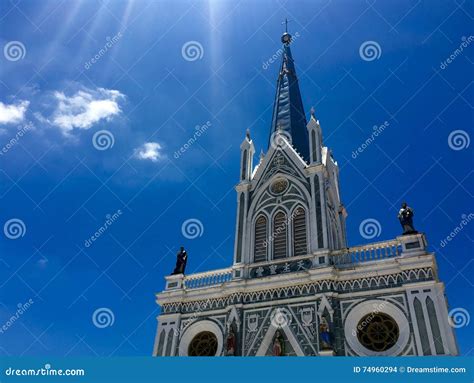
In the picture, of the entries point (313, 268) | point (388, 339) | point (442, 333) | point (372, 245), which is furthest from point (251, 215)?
point (442, 333)

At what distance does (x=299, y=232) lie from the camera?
875 inches

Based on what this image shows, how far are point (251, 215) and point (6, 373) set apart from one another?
1554cm

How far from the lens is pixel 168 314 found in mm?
22281

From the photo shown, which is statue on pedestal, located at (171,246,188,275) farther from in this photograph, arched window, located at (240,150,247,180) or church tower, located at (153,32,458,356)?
arched window, located at (240,150,247,180)

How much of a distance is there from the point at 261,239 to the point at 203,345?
6.42 m

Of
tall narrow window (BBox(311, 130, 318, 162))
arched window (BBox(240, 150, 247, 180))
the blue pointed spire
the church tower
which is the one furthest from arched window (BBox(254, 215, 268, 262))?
the blue pointed spire

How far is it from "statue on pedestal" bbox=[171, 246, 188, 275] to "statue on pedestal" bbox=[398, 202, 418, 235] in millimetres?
12025

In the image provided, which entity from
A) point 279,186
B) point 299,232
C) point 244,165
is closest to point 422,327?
point 299,232

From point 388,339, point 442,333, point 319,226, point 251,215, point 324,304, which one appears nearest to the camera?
point 442,333

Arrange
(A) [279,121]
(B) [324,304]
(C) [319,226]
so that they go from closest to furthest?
(B) [324,304]
(C) [319,226]
(A) [279,121]

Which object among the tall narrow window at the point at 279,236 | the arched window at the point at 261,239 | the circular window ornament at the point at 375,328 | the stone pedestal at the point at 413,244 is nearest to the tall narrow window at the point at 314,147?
the tall narrow window at the point at 279,236

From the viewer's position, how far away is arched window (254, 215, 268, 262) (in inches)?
888

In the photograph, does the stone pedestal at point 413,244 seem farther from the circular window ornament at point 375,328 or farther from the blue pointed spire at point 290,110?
the blue pointed spire at point 290,110

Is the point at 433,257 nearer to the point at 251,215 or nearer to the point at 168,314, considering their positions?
the point at 251,215
